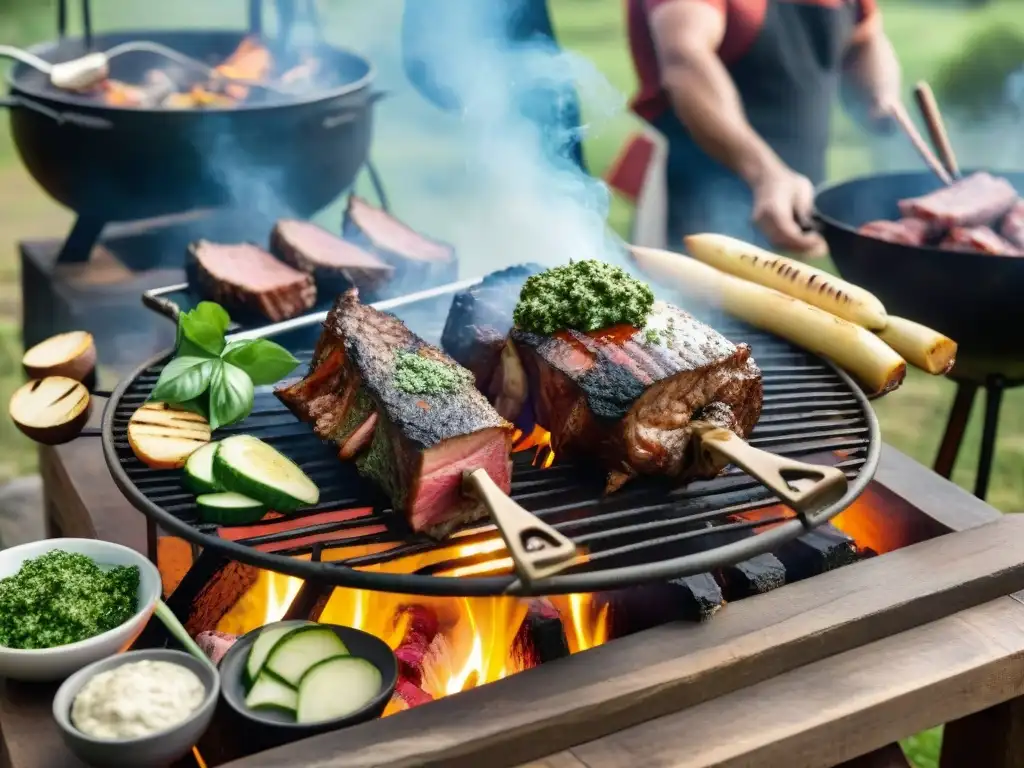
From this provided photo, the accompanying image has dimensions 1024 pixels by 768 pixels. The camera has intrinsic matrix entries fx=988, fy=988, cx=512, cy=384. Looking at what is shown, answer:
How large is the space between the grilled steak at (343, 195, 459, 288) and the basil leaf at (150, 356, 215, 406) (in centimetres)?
166

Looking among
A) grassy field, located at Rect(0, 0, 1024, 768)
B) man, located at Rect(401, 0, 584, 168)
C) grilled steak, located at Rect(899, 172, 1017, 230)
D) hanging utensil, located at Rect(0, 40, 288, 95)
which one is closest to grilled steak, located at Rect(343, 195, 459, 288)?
man, located at Rect(401, 0, 584, 168)

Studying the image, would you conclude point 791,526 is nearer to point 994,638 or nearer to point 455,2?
point 994,638

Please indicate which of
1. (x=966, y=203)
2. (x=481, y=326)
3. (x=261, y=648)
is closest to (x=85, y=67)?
(x=481, y=326)

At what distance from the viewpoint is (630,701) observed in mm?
2445

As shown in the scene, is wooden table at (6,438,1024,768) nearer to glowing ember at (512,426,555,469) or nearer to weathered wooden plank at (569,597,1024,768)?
weathered wooden plank at (569,597,1024,768)

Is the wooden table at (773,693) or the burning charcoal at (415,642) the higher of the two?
the wooden table at (773,693)

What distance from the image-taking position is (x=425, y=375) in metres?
2.77

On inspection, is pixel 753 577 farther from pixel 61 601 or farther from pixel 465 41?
pixel 465 41

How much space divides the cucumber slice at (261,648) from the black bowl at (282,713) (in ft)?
0.08

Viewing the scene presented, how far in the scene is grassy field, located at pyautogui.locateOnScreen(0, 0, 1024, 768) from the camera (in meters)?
6.94

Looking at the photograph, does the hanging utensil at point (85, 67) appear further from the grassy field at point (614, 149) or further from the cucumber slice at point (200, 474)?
the cucumber slice at point (200, 474)

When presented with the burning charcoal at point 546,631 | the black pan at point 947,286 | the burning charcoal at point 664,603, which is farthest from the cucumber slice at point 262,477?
the black pan at point 947,286

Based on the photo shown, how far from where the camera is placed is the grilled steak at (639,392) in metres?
2.78

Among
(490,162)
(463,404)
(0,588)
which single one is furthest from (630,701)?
A: (490,162)
